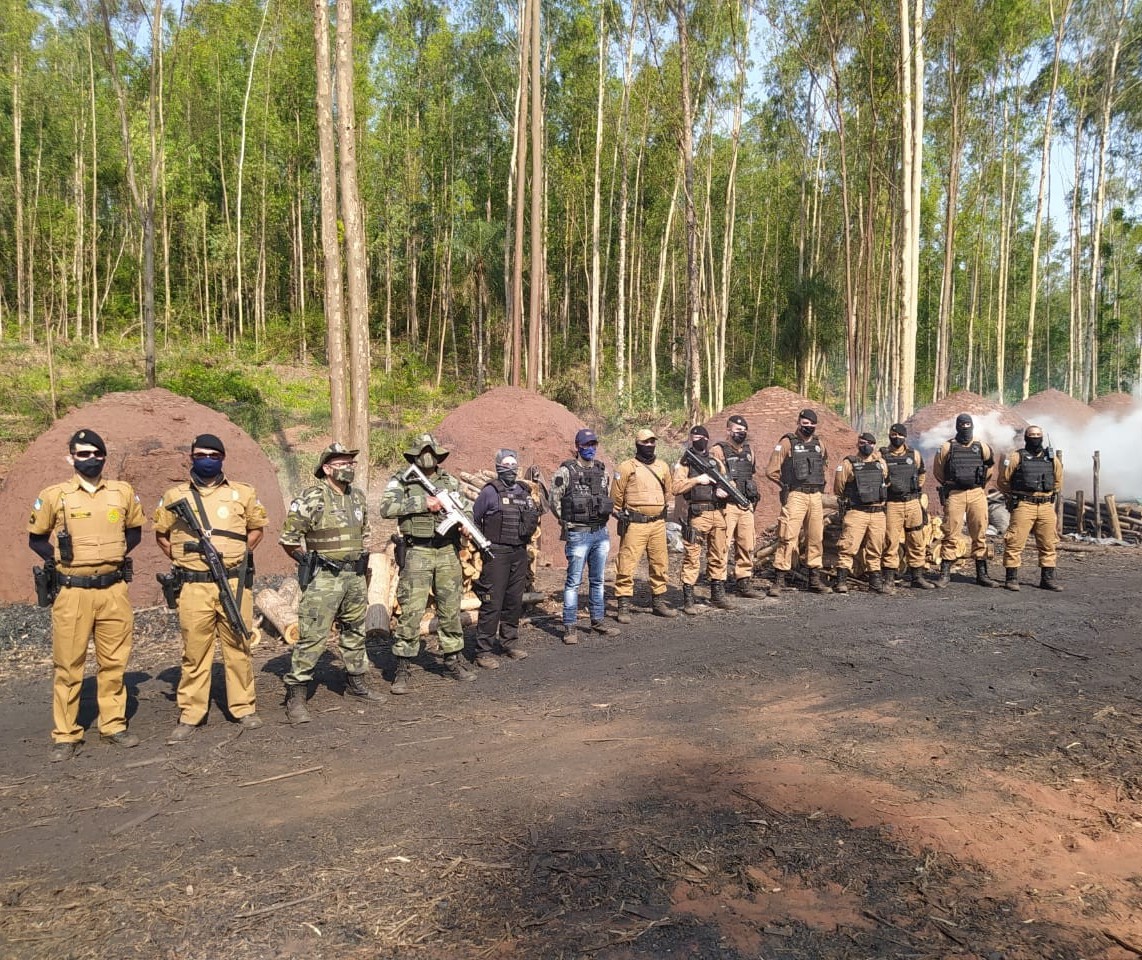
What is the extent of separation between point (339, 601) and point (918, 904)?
4.01 meters

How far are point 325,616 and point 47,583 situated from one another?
1698mm

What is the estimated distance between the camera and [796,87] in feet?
88.2

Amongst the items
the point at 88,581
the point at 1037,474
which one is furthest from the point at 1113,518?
the point at 88,581

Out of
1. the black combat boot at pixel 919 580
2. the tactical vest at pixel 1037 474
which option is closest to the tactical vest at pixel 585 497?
the black combat boot at pixel 919 580

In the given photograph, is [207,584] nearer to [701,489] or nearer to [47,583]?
[47,583]

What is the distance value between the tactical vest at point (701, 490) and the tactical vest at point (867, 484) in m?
1.98

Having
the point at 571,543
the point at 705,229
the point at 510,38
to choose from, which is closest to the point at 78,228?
the point at 510,38

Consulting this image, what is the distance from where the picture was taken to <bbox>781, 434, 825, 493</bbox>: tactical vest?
364 inches

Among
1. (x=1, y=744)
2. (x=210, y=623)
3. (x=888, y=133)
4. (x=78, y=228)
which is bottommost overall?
(x=1, y=744)

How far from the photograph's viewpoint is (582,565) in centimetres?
766

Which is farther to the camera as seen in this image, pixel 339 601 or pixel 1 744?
pixel 339 601

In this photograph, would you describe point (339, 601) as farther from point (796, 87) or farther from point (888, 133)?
point (796, 87)

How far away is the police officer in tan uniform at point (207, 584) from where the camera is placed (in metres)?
5.01

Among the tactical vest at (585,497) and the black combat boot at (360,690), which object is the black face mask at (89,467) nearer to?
the black combat boot at (360,690)
